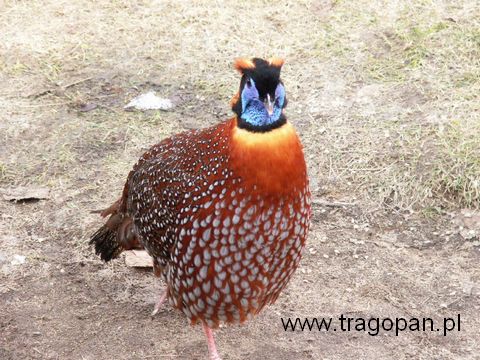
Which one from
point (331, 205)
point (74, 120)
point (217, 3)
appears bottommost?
point (331, 205)

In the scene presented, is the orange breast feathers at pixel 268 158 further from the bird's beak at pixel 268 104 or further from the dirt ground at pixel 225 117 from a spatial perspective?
the dirt ground at pixel 225 117

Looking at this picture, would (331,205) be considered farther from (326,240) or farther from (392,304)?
(392,304)

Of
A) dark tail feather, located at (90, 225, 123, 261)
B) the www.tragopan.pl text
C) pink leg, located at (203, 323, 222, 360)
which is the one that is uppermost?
dark tail feather, located at (90, 225, 123, 261)

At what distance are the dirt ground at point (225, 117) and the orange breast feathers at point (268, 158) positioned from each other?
1.17m

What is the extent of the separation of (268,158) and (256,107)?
0.22 metres

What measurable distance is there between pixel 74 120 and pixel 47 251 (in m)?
1.38

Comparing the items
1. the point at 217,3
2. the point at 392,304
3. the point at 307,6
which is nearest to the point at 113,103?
the point at 217,3

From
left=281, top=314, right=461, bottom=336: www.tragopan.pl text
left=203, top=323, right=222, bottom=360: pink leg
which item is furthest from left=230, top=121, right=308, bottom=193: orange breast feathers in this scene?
left=281, top=314, right=461, bottom=336: www.tragopan.pl text

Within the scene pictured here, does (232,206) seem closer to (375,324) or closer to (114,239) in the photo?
(114,239)

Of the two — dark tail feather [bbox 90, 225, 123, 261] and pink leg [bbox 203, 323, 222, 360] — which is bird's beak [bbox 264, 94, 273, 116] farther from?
dark tail feather [bbox 90, 225, 123, 261]

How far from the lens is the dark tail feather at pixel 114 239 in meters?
4.18

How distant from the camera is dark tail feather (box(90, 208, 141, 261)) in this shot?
13.7ft

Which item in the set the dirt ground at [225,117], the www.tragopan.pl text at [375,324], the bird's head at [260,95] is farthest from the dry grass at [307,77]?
the bird's head at [260,95]

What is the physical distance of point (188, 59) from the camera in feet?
20.8
